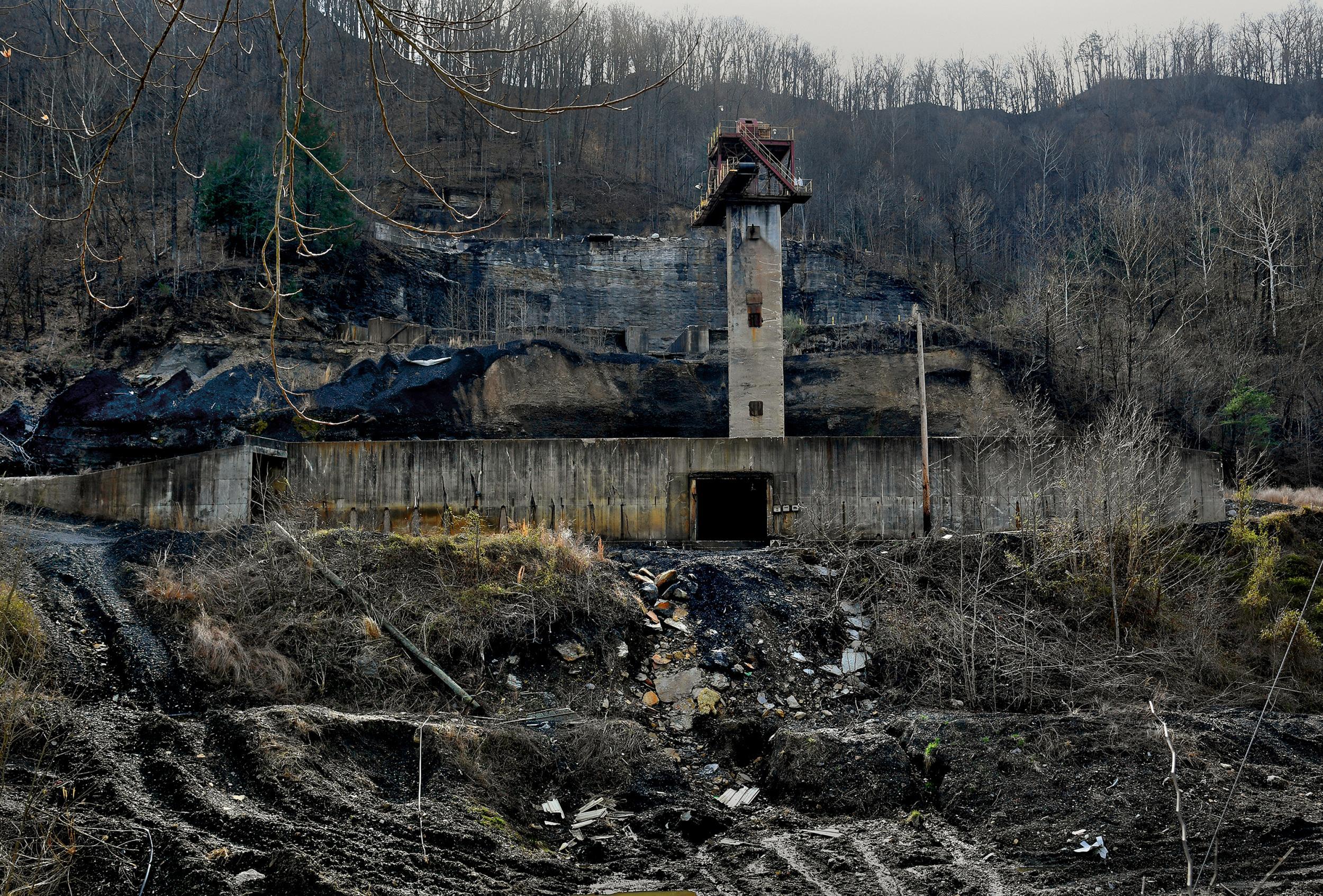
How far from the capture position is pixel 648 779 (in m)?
11.4

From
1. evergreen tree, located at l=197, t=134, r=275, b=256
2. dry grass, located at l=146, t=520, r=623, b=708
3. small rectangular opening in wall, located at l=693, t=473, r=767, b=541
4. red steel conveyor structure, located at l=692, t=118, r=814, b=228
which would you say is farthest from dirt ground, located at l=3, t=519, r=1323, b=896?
evergreen tree, located at l=197, t=134, r=275, b=256

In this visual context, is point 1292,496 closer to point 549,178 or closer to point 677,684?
point 677,684

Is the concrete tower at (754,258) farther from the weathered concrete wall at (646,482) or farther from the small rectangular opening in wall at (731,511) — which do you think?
the weathered concrete wall at (646,482)

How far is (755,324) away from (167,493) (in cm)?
1498

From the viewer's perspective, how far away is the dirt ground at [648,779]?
341 inches

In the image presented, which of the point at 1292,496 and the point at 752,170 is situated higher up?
the point at 752,170

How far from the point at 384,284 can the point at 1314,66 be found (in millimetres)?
75809

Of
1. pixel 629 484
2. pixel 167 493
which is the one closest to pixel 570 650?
pixel 629 484

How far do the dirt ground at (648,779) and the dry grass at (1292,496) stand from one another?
577 inches

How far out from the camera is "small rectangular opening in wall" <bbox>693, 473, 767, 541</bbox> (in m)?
23.0

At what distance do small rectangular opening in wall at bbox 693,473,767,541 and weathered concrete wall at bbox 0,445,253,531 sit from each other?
989 cm

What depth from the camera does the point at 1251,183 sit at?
47.6m

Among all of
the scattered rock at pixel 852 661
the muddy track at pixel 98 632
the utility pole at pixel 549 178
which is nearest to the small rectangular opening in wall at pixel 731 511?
the scattered rock at pixel 852 661

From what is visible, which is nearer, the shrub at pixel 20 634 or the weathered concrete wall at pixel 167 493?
the shrub at pixel 20 634
